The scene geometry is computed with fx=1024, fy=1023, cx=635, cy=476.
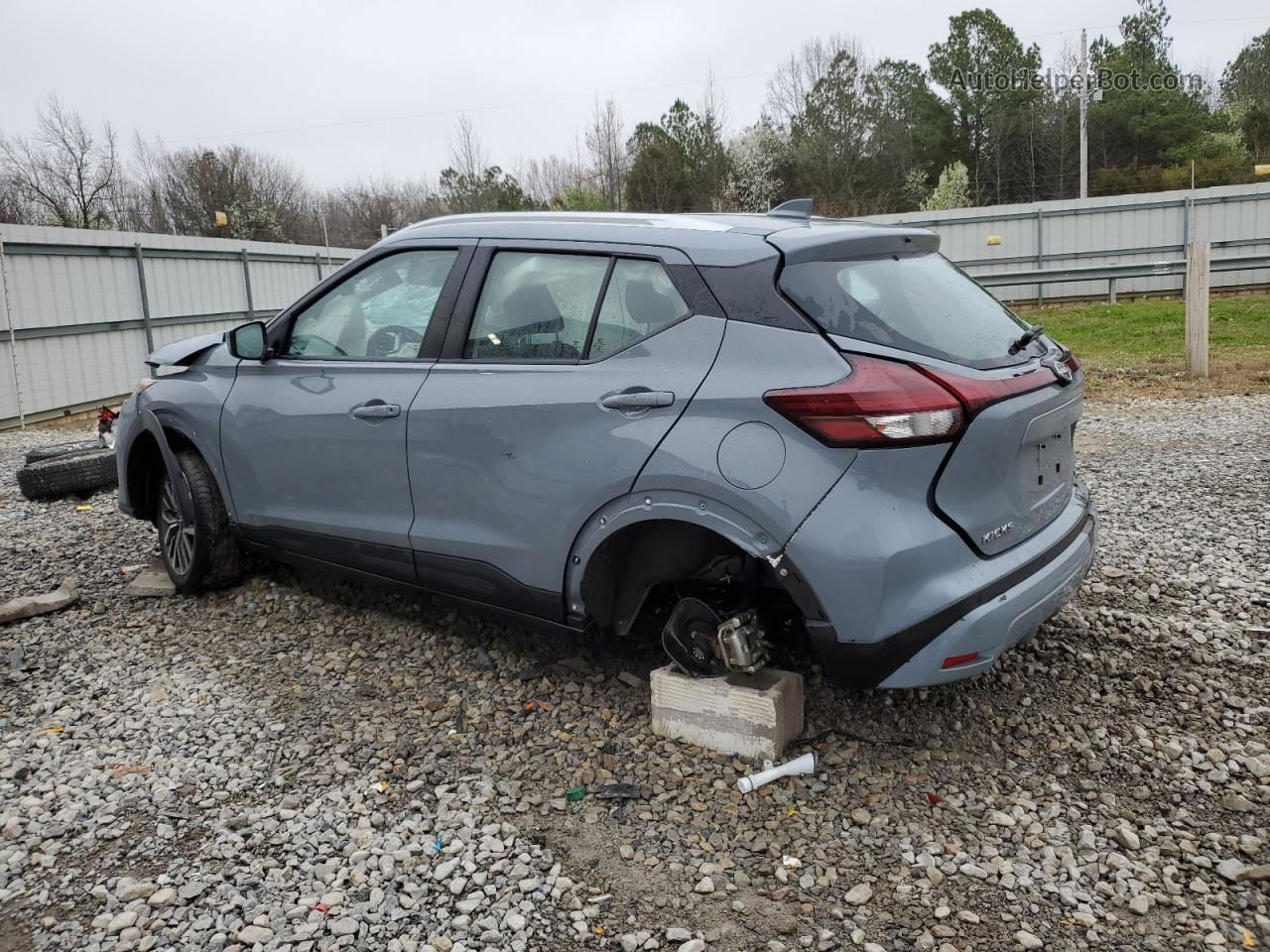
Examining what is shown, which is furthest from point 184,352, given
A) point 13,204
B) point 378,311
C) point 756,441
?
point 13,204

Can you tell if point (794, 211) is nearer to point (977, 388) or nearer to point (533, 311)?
point (533, 311)

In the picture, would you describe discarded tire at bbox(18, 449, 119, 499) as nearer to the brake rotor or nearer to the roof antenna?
the brake rotor

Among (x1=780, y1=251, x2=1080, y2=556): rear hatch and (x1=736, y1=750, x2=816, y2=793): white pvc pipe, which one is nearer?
(x1=780, y1=251, x2=1080, y2=556): rear hatch

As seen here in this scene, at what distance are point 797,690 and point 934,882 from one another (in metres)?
0.80

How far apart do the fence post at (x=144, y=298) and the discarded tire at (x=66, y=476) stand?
28.4 ft

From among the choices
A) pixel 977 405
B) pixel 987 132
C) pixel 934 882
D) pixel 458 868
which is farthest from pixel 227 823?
pixel 987 132

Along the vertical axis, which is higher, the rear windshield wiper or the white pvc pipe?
the rear windshield wiper

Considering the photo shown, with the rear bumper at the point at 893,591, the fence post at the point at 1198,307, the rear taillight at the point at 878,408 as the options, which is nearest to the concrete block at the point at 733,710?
the rear bumper at the point at 893,591

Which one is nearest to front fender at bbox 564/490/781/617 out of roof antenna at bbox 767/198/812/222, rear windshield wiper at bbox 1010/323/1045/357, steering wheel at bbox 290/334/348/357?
rear windshield wiper at bbox 1010/323/1045/357

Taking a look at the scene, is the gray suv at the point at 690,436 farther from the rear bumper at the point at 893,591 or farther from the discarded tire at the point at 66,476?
the discarded tire at the point at 66,476

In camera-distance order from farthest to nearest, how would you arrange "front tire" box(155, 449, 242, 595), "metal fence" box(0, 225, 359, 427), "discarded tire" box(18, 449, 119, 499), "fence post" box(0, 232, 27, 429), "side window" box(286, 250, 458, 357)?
"metal fence" box(0, 225, 359, 427)
"fence post" box(0, 232, 27, 429)
"discarded tire" box(18, 449, 119, 499)
"front tire" box(155, 449, 242, 595)
"side window" box(286, 250, 458, 357)

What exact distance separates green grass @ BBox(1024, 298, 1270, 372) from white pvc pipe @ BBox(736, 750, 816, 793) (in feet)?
34.4

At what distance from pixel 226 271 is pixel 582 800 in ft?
56.6

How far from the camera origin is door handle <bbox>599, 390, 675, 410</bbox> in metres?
3.13
